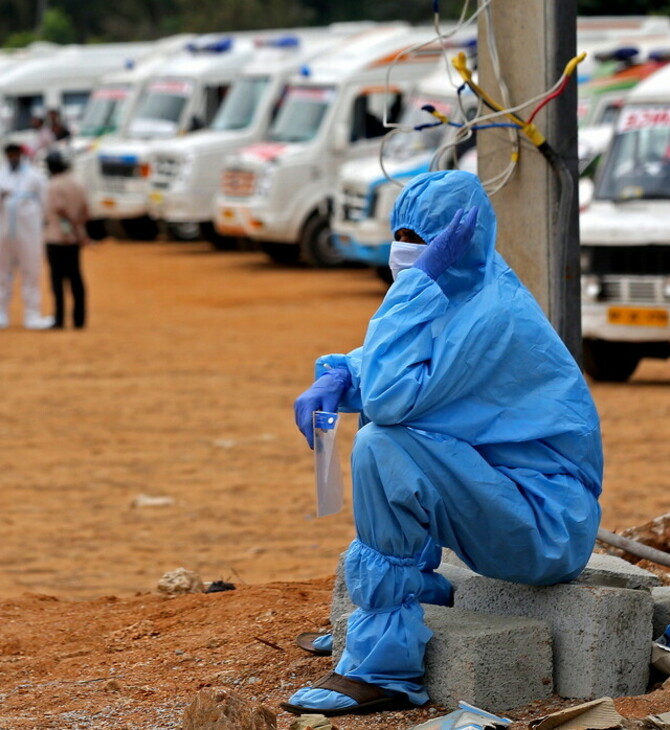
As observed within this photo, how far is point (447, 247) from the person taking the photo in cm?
410

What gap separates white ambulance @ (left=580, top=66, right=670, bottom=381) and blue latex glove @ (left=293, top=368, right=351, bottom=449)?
779 centimetres

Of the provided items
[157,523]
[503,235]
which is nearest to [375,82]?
[157,523]

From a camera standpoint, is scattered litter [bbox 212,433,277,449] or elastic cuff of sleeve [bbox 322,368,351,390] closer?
elastic cuff of sleeve [bbox 322,368,351,390]

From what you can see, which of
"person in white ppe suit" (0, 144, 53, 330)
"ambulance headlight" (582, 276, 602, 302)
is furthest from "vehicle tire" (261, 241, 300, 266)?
"ambulance headlight" (582, 276, 602, 302)

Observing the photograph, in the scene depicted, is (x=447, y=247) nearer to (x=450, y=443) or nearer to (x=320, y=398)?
(x=450, y=443)

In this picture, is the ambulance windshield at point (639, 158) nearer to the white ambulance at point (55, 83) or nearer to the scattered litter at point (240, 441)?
the scattered litter at point (240, 441)

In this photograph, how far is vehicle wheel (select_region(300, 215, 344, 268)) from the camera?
22.4m

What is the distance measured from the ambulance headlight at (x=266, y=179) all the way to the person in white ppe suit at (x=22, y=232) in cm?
493

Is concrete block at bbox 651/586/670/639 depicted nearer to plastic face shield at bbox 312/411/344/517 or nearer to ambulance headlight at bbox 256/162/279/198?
plastic face shield at bbox 312/411/344/517

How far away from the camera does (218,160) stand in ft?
79.6

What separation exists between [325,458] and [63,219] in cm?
1195

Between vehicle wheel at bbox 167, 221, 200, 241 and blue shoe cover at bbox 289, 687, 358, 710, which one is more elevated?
blue shoe cover at bbox 289, 687, 358, 710

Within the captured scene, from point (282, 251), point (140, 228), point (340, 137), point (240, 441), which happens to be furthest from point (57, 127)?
point (240, 441)

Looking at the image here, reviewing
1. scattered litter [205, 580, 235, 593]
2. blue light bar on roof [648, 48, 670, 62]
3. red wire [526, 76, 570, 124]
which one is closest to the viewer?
red wire [526, 76, 570, 124]
